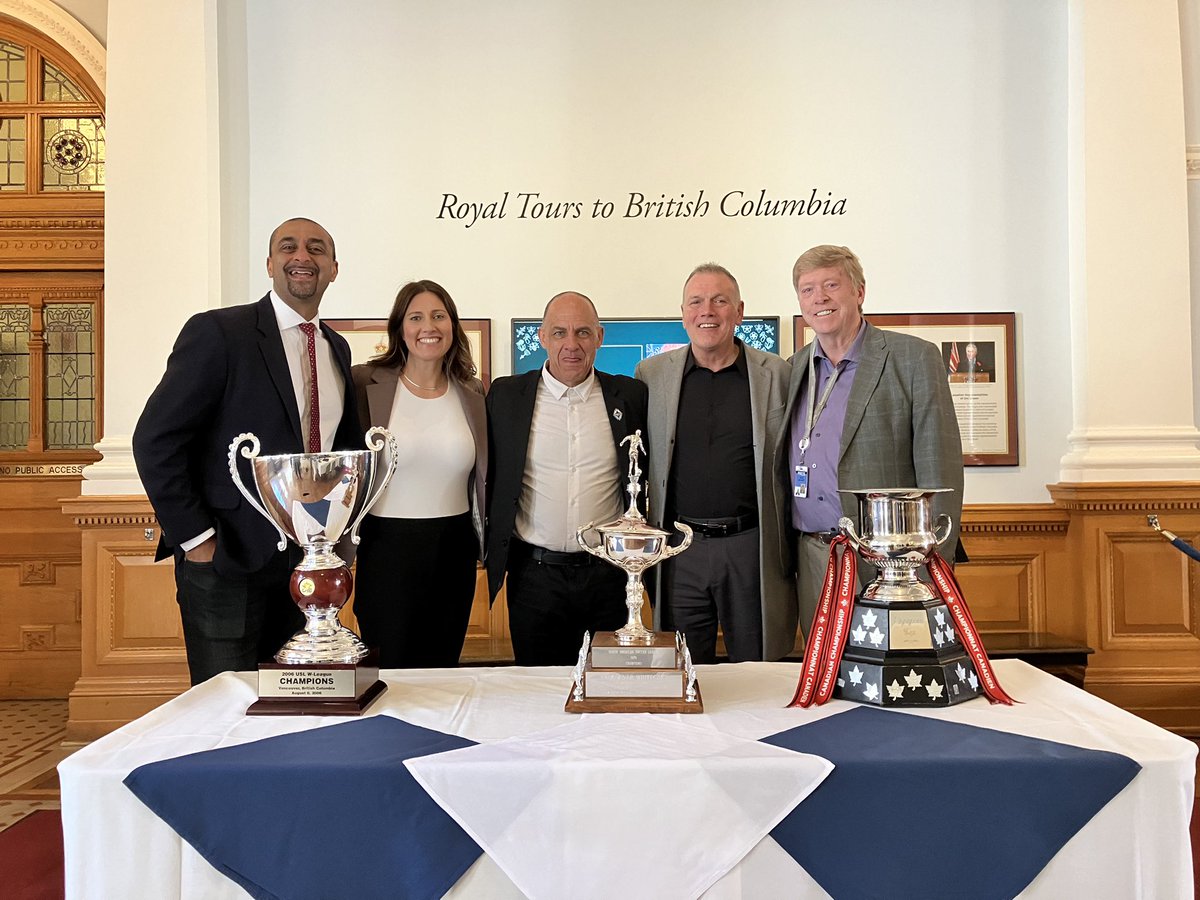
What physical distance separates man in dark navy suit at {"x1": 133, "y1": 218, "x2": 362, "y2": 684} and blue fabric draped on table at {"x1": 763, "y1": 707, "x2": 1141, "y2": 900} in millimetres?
1516

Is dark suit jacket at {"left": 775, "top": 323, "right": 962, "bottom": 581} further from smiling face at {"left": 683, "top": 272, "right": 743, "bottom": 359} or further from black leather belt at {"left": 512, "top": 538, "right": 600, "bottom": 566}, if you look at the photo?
black leather belt at {"left": 512, "top": 538, "right": 600, "bottom": 566}

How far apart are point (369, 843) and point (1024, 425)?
403 cm

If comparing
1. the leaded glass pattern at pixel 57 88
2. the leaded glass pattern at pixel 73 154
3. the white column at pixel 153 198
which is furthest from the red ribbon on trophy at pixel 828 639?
the leaded glass pattern at pixel 57 88

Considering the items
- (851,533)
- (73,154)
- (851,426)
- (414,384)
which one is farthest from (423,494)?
(73,154)

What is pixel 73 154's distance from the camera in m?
4.74

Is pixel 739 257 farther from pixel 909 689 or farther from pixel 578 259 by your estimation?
pixel 909 689

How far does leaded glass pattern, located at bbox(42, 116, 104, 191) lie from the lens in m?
4.73

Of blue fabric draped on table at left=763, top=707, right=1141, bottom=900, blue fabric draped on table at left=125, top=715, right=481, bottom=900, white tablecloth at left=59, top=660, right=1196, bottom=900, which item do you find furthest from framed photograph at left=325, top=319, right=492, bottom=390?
blue fabric draped on table at left=763, top=707, right=1141, bottom=900

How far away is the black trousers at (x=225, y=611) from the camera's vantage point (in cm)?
226

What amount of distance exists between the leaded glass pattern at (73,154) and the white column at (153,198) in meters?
0.85

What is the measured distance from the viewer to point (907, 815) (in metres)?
1.32

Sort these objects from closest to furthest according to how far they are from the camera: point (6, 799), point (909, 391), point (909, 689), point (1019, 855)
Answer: point (1019, 855) → point (909, 689) → point (909, 391) → point (6, 799)

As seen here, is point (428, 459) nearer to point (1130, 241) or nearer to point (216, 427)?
point (216, 427)

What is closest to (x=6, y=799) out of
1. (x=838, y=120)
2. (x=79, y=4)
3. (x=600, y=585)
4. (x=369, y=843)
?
(x=600, y=585)
